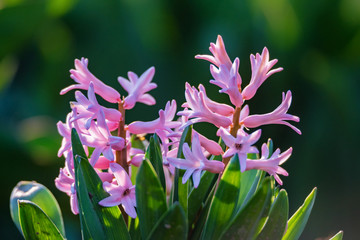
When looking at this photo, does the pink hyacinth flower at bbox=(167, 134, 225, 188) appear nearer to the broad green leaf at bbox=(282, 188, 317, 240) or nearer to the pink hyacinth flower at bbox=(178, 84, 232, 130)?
the pink hyacinth flower at bbox=(178, 84, 232, 130)

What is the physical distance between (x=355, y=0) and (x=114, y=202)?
Result: 2958mm

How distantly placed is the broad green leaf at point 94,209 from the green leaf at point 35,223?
6cm

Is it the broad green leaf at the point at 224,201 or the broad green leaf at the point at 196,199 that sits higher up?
the broad green leaf at the point at 224,201

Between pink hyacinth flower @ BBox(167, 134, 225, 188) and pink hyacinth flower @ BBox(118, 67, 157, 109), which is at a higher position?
pink hyacinth flower @ BBox(118, 67, 157, 109)

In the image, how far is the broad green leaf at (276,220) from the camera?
58cm

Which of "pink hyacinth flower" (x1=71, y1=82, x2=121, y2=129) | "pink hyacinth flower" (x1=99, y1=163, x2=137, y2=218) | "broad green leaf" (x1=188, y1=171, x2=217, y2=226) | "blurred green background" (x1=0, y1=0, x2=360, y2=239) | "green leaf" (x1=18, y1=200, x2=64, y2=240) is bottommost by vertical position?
"blurred green background" (x1=0, y1=0, x2=360, y2=239)

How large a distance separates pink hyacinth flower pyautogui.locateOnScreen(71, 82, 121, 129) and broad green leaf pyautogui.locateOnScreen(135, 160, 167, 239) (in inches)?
3.9

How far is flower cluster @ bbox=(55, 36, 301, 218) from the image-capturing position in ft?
1.91

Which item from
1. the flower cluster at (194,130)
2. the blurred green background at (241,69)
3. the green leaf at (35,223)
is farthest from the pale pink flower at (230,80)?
the blurred green background at (241,69)

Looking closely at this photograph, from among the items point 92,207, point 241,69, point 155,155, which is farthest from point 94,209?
point 241,69

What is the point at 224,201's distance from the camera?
581 millimetres

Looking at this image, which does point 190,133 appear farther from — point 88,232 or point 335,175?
point 335,175

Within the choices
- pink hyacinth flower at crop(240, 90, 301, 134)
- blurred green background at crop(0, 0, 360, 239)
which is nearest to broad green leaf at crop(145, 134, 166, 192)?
pink hyacinth flower at crop(240, 90, 301, 134)

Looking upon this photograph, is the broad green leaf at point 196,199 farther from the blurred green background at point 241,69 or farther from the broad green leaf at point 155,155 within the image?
the blurred green background at point 241,69
